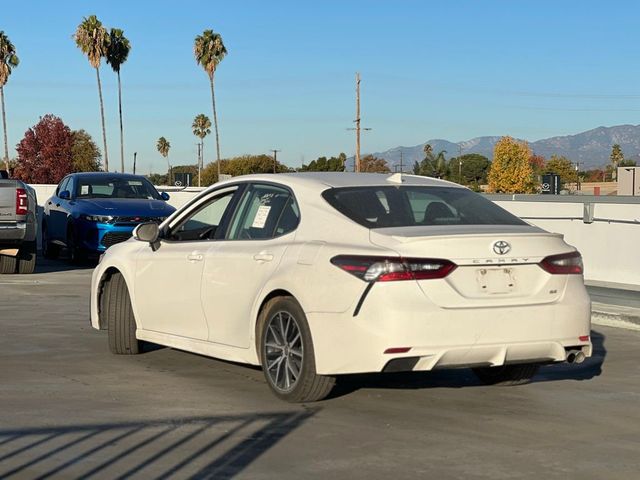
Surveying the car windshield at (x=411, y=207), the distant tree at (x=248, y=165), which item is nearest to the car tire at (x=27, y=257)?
the car windshield at (x=411, y=207)

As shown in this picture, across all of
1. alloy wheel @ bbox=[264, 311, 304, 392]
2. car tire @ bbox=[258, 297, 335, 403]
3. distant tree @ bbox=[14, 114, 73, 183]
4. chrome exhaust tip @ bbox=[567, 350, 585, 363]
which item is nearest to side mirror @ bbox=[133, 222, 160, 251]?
car tire @ bbox=[258, 297, 335, 403]

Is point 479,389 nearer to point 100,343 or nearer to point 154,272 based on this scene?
point 154,272

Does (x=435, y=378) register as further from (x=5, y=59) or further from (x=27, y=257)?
(x=5, y=59)

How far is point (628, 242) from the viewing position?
16250 millimetres

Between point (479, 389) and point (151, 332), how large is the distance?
2.75m

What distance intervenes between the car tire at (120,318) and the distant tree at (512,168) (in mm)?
158488

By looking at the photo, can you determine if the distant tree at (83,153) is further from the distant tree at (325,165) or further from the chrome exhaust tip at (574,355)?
the chrome exhaust tip at (574,355)

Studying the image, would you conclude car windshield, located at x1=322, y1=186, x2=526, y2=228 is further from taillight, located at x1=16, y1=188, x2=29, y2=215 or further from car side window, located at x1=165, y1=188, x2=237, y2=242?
taillight, located at x1=16, y1=188, x2=29, y2=215

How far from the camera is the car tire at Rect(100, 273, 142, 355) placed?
9.40 meters

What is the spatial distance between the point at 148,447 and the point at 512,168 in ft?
535

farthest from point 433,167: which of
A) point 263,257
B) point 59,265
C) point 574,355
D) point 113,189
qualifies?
point 574,355

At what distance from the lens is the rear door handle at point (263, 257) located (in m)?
7.59

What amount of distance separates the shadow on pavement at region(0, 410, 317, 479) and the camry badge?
1.62 m

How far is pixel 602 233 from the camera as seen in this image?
55.2 ft
